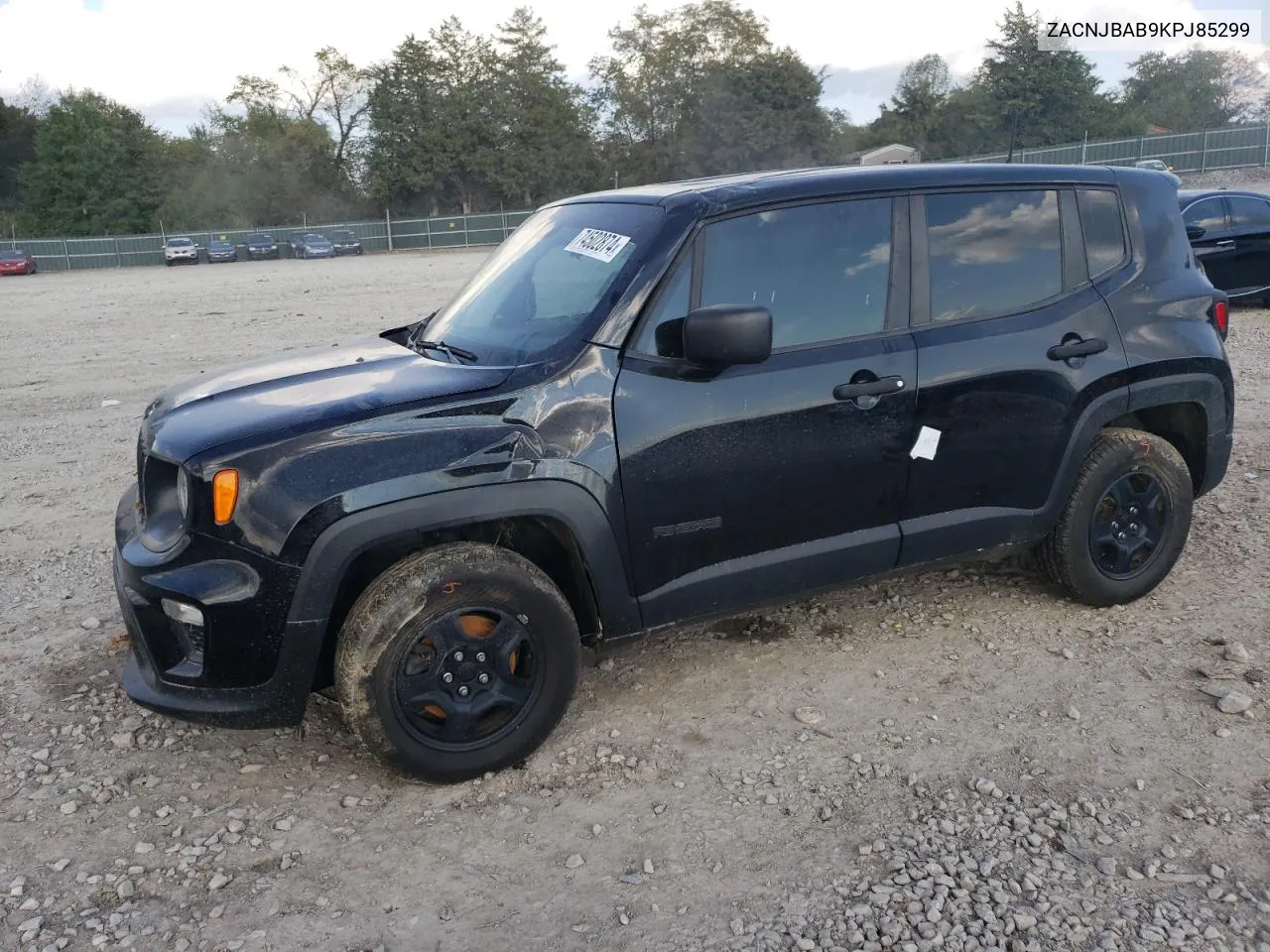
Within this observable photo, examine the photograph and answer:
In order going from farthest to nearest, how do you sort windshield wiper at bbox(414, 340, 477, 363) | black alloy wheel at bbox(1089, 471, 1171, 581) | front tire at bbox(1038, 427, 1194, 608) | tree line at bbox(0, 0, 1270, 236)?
tree line at bbox(0, 0, 1270, 236) → black alloy wheel at bbox(1089, 471, 1171, 581) → front tire at bbox(1038, 427, 1194, 608) → windshield wiper at bbox(414, 340, 477, 363)

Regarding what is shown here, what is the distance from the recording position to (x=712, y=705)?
12.8 feet

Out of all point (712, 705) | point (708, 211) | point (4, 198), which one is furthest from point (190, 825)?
point (4, 198)

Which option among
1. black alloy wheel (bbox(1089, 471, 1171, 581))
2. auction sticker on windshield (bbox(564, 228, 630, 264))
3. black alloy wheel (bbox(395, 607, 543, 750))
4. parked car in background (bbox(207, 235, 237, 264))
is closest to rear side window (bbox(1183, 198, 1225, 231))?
black alloy wheel (bbox(1089, 471, 1171, 581))

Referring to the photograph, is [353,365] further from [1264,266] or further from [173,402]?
[1264,266]

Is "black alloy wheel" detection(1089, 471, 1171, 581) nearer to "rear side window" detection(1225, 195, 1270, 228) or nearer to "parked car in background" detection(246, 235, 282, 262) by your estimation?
"rear side window" detection(1225, 195, 1270, 228)

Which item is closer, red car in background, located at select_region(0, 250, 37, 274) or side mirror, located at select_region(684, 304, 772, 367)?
side mirror, located at select_region(684, 304, 772, 367)

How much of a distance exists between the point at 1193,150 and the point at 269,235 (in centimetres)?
4012

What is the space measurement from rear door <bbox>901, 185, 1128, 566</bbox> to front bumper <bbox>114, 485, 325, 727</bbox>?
224 centimetres

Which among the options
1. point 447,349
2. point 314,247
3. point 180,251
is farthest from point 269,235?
point 447,349

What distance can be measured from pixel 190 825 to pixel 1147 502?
12.9ft

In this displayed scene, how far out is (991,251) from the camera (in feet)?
13.5

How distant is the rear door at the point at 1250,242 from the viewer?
11.9m

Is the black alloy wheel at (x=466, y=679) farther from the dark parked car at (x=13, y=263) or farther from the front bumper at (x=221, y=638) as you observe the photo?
the dark parked car at (x=13, y=263)

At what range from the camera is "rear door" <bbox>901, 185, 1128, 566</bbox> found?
394 centimetres
